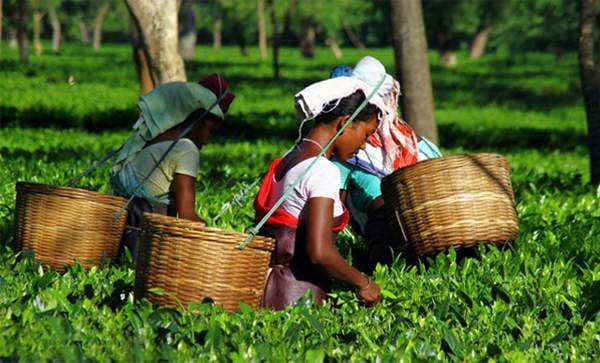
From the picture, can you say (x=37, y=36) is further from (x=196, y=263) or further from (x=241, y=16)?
(x=196, y=263)

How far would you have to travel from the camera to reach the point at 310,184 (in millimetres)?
5391

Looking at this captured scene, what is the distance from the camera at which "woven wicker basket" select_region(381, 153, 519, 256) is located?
20.0 ft

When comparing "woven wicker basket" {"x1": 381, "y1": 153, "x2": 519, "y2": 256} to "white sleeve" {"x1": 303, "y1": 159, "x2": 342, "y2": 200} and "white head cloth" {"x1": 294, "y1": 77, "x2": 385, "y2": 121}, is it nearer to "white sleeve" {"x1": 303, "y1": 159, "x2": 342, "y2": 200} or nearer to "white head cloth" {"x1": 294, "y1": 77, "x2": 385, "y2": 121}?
"white head cloth" {"x1": 294, "y1": 77, "x2": 385, "y2": 121}

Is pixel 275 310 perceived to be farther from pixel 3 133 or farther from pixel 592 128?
pixel 3 133

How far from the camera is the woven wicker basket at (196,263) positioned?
5031 millimetres

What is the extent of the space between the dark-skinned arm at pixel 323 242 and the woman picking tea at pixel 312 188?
0.04 ft

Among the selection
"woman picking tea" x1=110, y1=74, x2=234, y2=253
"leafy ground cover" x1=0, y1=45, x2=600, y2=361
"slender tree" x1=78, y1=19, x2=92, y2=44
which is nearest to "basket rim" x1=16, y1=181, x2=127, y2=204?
"woman picking tea" x1=110, y1=74, x2=234, y2=253

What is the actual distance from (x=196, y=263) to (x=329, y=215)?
696 millimetres

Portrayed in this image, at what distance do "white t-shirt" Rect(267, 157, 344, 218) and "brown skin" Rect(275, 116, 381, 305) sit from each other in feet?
0.17

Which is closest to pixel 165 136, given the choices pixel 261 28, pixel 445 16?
pixel 445 16

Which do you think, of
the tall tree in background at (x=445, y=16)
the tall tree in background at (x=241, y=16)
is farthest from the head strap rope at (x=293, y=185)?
the tall tree in background at (x=241, y=16)

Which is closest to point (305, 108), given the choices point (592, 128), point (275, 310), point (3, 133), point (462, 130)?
point (275, 310)

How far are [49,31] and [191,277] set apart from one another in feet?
298

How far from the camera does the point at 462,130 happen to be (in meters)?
19.2
